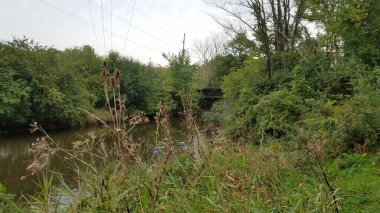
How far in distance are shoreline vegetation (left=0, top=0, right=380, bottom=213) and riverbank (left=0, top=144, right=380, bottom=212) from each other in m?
0.02

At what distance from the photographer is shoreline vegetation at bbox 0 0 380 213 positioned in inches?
107

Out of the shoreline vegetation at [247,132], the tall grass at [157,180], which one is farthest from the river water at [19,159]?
the tall grass at [157,180]

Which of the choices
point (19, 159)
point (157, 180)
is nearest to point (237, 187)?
point (157, 180)

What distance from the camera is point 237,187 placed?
10.6ft

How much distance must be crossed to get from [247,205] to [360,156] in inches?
141

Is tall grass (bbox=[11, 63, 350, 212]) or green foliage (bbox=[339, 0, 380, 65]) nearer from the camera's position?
tall grass (bbox=[11, 63, 350, 212])

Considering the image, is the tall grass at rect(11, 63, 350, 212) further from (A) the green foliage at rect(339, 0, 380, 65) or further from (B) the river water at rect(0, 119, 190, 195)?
(A) the green foliage at rect(339, 0, 380, 65)

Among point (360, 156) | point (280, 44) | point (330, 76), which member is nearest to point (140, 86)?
point (280, 44)

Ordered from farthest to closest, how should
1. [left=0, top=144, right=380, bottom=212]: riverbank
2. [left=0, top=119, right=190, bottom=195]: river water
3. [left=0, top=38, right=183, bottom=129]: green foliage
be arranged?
[left=0, top=38, right=183, bottom=129]: green foliage < [left=0, top=119, right=190, bottom=195]: river water < [left=0, top=144, right=380, bottom=212]: riverbank

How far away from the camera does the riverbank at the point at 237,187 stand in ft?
8.87

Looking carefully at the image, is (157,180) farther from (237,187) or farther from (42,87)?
(42,87)

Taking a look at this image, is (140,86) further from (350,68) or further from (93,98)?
(350,68)

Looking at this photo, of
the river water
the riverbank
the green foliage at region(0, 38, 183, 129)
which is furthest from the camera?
the green foliage at region(0, 38, 183, 129)

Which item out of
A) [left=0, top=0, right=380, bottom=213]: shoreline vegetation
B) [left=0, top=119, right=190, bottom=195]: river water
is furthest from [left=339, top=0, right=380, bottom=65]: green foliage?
[left=0, top=119, right=190, bottom=195]: river water
